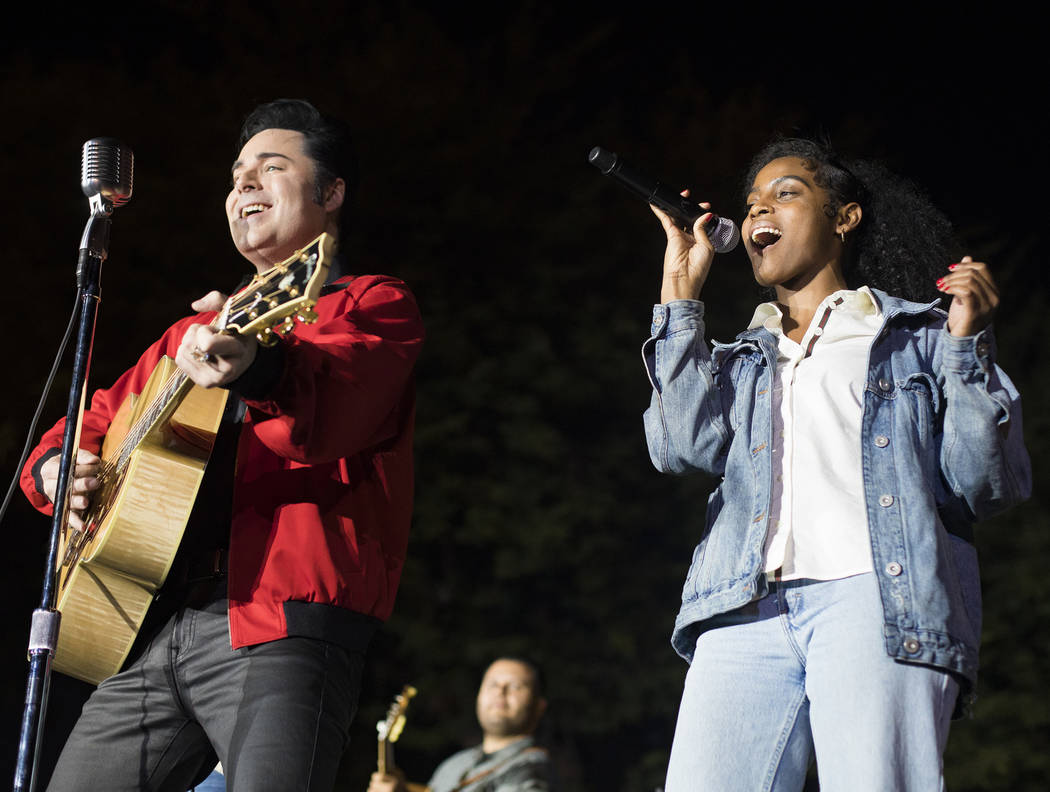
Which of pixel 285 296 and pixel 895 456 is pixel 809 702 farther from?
pixel 285 296

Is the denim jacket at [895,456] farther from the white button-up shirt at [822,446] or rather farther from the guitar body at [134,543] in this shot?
the guitar body at [134,543]

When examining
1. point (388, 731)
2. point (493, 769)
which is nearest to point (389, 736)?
point (388, 731)

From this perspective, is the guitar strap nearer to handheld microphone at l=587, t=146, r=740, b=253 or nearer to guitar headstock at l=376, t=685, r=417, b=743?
guitar headstock at l=376, t=685, r=417, b=743

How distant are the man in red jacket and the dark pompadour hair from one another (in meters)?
0.31

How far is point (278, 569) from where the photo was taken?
2.05m

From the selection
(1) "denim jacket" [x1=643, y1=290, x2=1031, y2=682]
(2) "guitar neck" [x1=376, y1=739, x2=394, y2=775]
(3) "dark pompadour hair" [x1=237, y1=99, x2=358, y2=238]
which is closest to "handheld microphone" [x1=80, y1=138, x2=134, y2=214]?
(3) "dark pompadour hair" [x1=237, y1=99, x2=358, y2=238]

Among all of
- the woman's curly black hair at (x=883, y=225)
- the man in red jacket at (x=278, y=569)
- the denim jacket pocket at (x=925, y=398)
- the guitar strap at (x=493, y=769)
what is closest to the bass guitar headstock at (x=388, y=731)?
the guitar strap at (x=493, y=769)

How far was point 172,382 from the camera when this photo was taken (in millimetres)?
2264

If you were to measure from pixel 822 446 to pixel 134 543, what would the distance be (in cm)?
124

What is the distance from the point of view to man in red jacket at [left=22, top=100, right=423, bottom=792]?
1.95 meters

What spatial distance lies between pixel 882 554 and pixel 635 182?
91 centimetres

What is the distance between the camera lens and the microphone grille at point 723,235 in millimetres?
2664

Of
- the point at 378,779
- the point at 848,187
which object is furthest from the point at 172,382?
the point at 378,779

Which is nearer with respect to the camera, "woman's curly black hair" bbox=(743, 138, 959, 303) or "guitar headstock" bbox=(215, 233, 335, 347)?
"guitar headstock" bbox=(215, 233, 335, 347)
